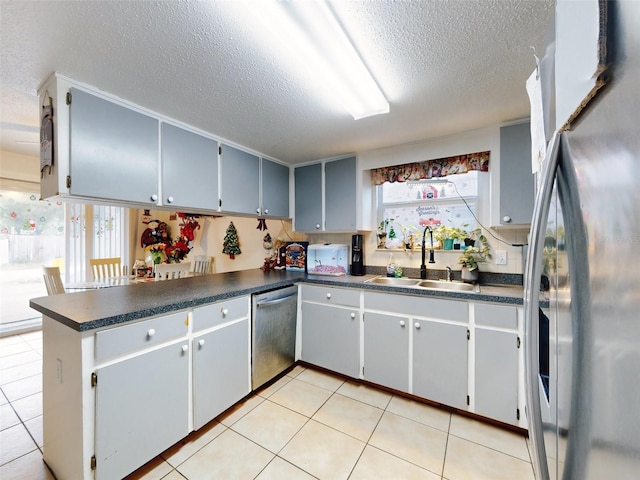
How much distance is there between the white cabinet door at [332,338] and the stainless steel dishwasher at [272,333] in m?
0.14

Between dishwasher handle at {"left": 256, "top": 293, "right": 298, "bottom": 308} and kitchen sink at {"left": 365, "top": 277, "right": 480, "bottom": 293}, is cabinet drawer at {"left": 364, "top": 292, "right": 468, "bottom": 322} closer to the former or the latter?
kitchen sink at {"left": 365, "top": 277, "right": 480, "bottom": 293}

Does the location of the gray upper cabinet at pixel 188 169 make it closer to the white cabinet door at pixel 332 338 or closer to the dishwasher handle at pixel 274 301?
the dishwasher handle at pixel 274 301

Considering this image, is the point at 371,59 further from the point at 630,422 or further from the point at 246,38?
the point at 630,422

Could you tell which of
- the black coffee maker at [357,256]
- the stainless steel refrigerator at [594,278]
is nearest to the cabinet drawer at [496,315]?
the black coffee maker at [357,256]

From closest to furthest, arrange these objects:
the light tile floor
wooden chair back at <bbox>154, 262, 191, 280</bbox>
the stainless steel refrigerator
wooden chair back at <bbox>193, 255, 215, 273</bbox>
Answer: the stainless steel refrigerator, the light tile floor, wooden chair back at <bbox>154, 262, 191, 280</bbox>, wooden chair back at <bbox>193, 255, 215, 273</bbox>

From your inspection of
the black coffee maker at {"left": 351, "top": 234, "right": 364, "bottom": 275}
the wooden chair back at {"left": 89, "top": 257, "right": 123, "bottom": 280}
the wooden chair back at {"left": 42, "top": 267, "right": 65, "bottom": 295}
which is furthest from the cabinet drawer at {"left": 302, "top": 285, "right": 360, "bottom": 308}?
the wooden chair back at {"left": 89, "top": 257, "right": 123, "bottom": 280}

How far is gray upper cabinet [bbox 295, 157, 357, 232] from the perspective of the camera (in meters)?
2.65

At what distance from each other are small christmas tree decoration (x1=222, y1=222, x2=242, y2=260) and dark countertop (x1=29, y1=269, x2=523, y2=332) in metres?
1.34

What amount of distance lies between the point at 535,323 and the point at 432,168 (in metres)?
2.11

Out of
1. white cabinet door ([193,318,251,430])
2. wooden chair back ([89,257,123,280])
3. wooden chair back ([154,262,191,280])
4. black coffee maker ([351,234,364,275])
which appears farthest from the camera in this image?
wooden chair back ([89,257,123,280])

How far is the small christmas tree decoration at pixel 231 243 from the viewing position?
3.60 metres

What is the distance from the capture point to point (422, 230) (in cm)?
255

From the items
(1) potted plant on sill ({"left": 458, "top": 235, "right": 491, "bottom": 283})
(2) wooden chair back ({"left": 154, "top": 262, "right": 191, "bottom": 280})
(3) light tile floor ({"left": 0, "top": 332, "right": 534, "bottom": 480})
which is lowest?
(3) light tile floor ({"left": 0, "top": 332, "right": 534, "bottom": 480})

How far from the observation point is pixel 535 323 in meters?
0.57
